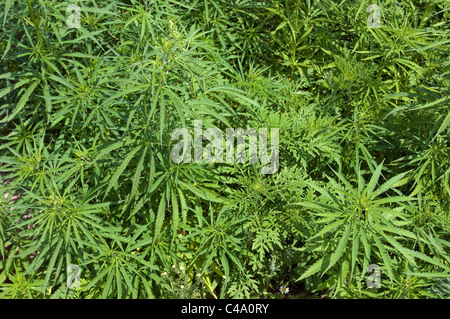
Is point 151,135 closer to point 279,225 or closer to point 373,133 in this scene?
point 279,225

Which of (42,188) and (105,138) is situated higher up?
(105,138)

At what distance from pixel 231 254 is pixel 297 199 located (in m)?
0.50

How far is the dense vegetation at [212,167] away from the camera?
2387 millimetres

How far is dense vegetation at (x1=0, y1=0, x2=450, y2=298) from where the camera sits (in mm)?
2387

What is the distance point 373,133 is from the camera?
286 cm

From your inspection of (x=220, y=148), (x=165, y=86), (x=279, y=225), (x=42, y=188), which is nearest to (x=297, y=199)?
(x=279, y=225)

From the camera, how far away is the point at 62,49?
272 cm

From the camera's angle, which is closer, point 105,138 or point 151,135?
point 151,135

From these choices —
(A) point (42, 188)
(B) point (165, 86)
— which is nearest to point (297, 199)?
(B) point (165, 86)

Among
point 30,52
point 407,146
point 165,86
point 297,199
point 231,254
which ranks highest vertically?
point 30,52

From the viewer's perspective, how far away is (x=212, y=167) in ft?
9.18

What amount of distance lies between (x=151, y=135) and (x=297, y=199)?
0.92 metres

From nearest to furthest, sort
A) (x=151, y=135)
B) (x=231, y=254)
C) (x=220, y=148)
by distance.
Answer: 1. (x=151, y=135)
2. (x=231, y=254)
3. (x=220, y=148)

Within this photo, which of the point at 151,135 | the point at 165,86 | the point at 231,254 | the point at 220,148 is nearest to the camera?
the point at 165,86
